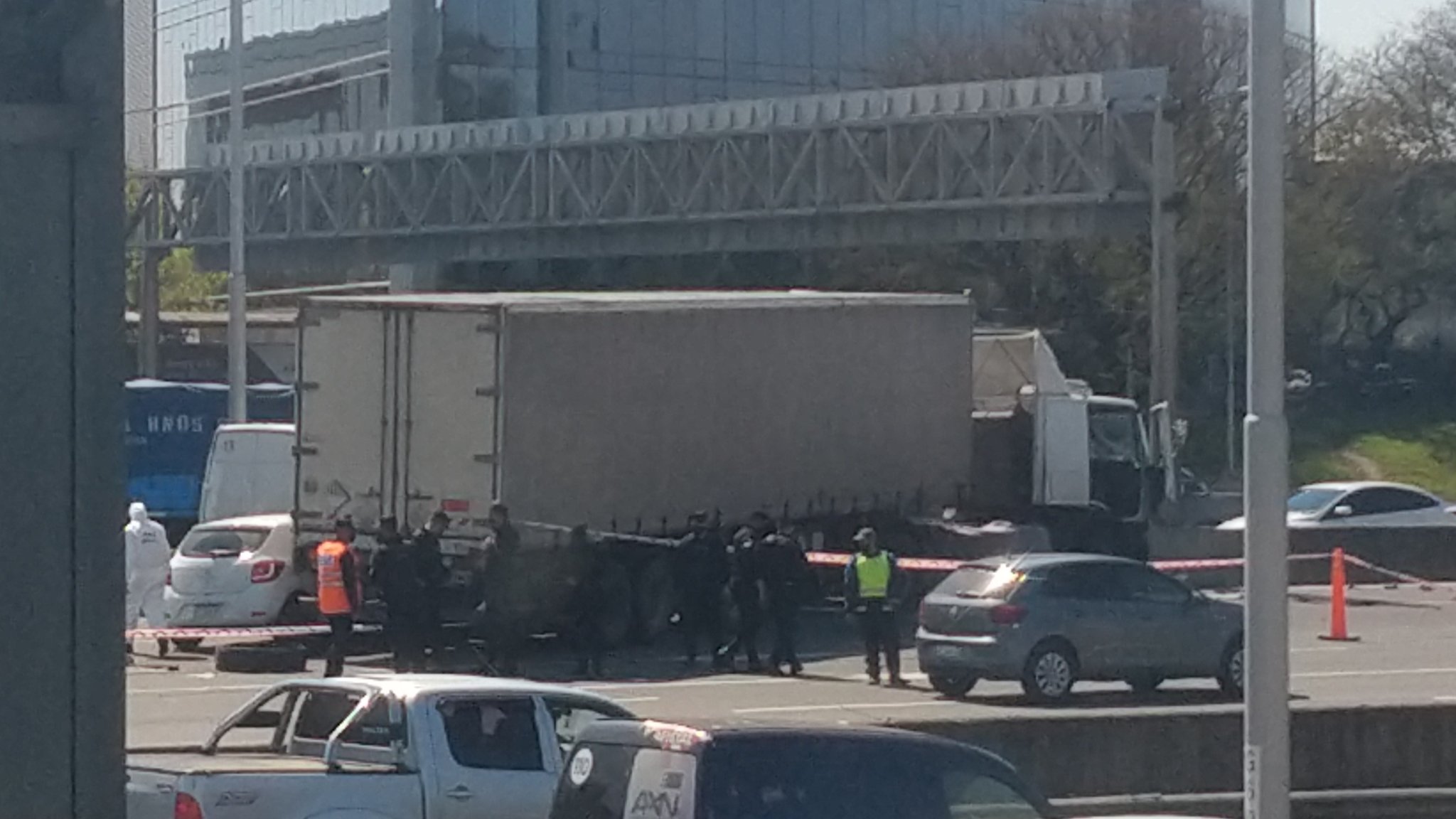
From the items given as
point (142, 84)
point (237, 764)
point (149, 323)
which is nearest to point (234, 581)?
point (237, 764)

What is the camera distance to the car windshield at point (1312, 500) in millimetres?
38531

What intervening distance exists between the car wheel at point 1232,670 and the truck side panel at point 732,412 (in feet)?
22.0

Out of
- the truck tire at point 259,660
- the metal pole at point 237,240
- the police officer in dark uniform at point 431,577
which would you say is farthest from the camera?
the metal pole at point 237,240

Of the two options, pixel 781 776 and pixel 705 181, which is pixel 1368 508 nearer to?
pixel 705 181

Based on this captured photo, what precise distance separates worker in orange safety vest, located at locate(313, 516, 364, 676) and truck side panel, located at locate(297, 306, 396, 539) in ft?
7.66

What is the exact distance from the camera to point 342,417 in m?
26.2

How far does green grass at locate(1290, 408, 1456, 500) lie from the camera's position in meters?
66.8

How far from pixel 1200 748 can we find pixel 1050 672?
6841 mm

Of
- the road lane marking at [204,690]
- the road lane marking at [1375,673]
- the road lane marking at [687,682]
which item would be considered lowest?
the road lane marking at [1375,673]

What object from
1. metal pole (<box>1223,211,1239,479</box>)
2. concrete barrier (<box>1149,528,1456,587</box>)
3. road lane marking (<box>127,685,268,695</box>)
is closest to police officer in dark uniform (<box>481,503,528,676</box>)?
road lane marking (<box>127,685,268,695</box>)

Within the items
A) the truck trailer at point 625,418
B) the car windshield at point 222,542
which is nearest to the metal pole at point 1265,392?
the truck trailer at point 625,418

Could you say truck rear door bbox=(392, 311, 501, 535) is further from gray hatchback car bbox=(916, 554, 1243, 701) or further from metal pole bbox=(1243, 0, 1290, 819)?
metal pole bbox=(1243, 0, 1290, 819)

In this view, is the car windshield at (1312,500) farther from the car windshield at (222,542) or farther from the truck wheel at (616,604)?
the car windshield at (222,542)

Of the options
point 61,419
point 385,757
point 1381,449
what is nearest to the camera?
point 61,419
